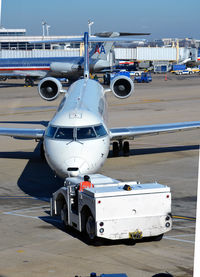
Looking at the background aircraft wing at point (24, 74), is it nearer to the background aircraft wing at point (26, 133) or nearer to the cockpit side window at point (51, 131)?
the background aircraft wing at point (26, 133)

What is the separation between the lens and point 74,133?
2075cm

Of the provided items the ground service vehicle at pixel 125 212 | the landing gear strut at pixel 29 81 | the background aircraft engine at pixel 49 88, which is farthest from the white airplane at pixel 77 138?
the landing gear strut at pixel 29 81

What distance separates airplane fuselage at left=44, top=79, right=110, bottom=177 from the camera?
63.9 ft

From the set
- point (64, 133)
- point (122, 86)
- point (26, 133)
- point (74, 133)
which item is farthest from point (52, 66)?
point (74, 133)

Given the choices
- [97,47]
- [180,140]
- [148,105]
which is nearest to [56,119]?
[180,140]

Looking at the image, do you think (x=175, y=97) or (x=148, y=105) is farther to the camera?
(x=175, y=97)

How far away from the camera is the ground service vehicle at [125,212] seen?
1455 centimetres

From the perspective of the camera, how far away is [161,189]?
15086 mm

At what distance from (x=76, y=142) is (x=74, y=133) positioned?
582 mm

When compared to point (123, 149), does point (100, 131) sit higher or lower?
higher

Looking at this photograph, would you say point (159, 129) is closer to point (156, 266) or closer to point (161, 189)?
point (161, 189)

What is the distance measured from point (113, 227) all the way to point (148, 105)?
137 feet

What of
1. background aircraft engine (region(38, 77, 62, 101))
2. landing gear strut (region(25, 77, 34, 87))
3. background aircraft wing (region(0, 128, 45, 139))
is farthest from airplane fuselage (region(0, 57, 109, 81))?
background aircraft wing (region(0, 128, 45, 139))

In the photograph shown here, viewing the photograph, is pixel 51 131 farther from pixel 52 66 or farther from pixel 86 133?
pixel 52 66
